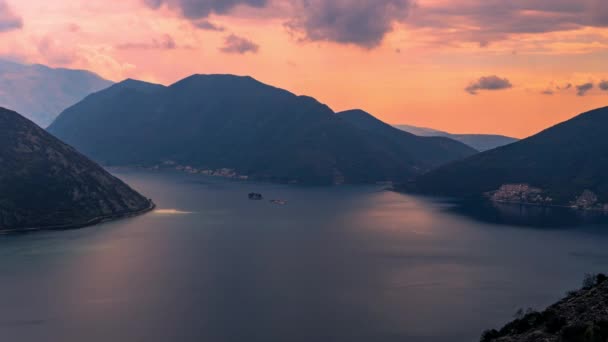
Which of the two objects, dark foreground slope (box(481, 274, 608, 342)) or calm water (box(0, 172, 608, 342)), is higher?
dark foreground slope (box(481, 274, 608, 342))

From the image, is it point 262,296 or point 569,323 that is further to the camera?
point 262,296

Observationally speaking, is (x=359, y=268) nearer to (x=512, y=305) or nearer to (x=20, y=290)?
(x=512, y=305)

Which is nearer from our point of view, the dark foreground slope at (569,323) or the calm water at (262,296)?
the dark foreground slope at (569,323)

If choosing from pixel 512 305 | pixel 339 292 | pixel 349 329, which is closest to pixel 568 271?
pixel 512 305

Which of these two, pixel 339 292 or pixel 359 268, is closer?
pixel 339 292

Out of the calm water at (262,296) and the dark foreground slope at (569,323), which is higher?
the dark foreground slope at (569,323)

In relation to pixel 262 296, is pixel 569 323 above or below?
above

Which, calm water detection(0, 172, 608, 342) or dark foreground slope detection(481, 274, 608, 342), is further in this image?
calm water detection(0, 172, 608, 342)

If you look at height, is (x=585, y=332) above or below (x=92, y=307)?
above
